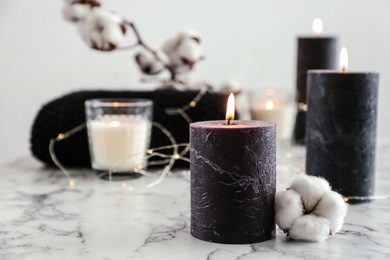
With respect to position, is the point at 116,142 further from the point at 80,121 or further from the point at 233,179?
the point at 233,179

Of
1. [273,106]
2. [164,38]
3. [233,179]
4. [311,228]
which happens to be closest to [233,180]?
[233,179]

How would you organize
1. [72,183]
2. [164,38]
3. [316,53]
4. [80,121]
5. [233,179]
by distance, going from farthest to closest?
[164,38] → [316,53] → [80,121] → [72,183] → [233,179]

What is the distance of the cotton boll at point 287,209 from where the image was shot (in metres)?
0.72

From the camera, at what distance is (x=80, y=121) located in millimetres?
1156

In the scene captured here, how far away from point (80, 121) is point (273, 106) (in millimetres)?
393

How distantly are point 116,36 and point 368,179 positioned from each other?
0.50m

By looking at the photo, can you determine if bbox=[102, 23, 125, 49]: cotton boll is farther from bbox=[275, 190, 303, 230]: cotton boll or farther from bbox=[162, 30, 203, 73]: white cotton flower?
bbox=[275, 190, 303, 230]: cotton boll

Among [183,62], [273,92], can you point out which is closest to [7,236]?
[183,62]

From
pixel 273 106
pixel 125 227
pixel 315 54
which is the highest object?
pixel 315 54

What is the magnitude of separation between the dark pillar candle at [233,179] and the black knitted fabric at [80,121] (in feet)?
1.41

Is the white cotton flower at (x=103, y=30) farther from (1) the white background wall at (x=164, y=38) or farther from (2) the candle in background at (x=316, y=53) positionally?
(1) the white background wall at (x=164, y=38)

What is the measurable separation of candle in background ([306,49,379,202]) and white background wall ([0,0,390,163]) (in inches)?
43.3

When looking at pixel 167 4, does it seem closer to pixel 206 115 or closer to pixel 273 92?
pixel 273 92

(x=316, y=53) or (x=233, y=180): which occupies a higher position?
(x=316, y=53)
